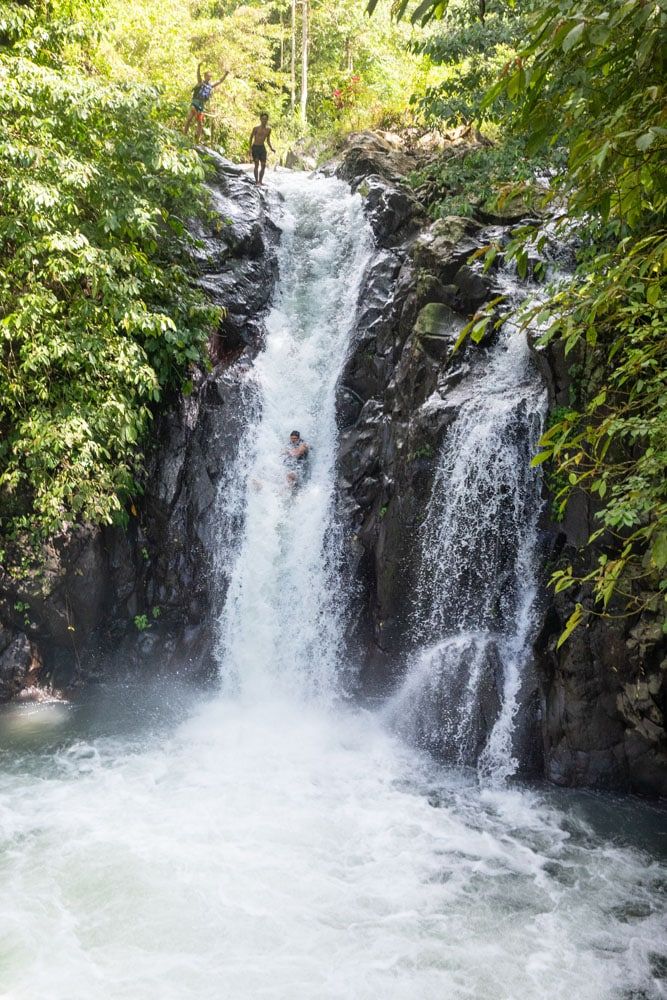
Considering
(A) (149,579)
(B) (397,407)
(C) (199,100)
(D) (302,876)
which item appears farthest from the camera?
(C) (199,100)

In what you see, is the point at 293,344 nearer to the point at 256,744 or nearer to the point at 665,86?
the point at 256,744

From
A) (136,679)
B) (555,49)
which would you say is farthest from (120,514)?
(555,49)

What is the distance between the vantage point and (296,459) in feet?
33.2

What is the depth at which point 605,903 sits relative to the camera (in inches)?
216

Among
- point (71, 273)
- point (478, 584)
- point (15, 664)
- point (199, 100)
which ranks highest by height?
point (199, 100)

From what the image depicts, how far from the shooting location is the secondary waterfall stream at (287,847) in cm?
477

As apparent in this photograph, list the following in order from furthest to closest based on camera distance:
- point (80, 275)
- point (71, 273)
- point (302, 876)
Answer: point (80, 275)
point (71, 273)
point (302, 876)

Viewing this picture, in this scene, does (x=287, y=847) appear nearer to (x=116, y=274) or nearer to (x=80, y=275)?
(x=80, y=275)

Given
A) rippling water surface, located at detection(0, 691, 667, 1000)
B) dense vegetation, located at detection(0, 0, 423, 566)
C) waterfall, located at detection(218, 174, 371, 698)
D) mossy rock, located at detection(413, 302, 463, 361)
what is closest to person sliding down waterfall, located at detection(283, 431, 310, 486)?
waterfall, located at detection(218, 174, 371, 698)

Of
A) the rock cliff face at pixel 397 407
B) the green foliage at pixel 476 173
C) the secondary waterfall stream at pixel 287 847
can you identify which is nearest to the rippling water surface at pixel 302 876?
the secondary waterfall stream at pixel 287 847

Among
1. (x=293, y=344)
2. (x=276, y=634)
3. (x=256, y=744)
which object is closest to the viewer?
(x=256, y=744)

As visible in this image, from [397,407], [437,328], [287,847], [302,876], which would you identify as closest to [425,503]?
[397,407]

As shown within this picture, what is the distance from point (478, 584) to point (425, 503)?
1.20 m

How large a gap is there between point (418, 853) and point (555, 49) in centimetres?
599
